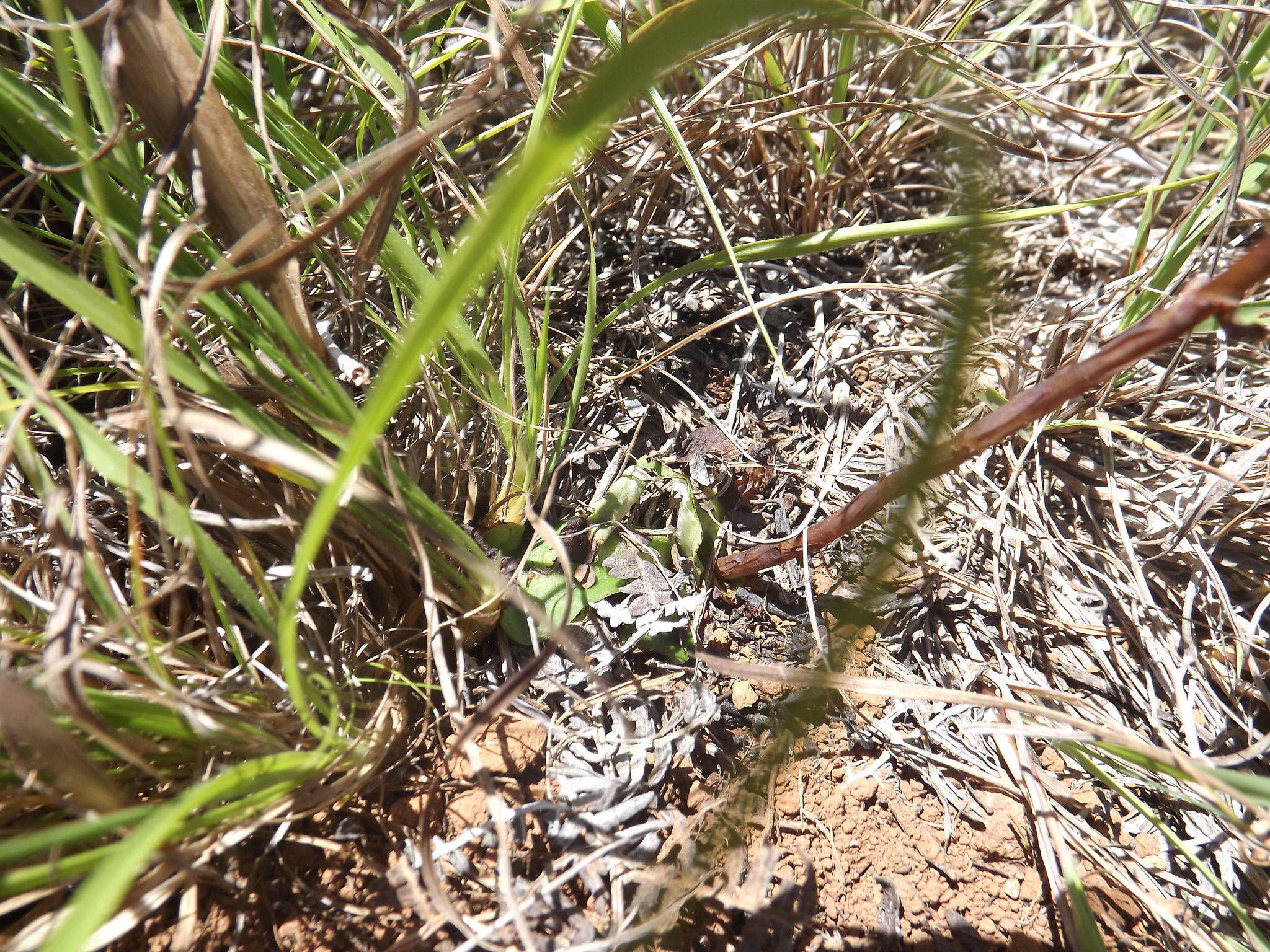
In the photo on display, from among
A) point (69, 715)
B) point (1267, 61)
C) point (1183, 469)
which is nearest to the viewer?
point (69, 715)

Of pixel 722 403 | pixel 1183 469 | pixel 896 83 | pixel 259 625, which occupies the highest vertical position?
pixel 896 83

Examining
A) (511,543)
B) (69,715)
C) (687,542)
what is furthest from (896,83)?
(69,715)

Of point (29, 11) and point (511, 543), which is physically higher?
point (29, 11)

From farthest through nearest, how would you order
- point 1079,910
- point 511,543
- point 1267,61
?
point 1267,61, point 511,543, point 1079,910

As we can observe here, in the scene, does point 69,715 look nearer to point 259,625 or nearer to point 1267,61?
point 259,625

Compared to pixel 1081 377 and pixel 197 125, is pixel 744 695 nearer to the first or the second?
pixel 1081 377

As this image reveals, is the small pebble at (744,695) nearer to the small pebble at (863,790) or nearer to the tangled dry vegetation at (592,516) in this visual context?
the tangled dry vegetation at (592,516)

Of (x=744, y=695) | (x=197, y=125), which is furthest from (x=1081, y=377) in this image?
(x=197, y=125)
